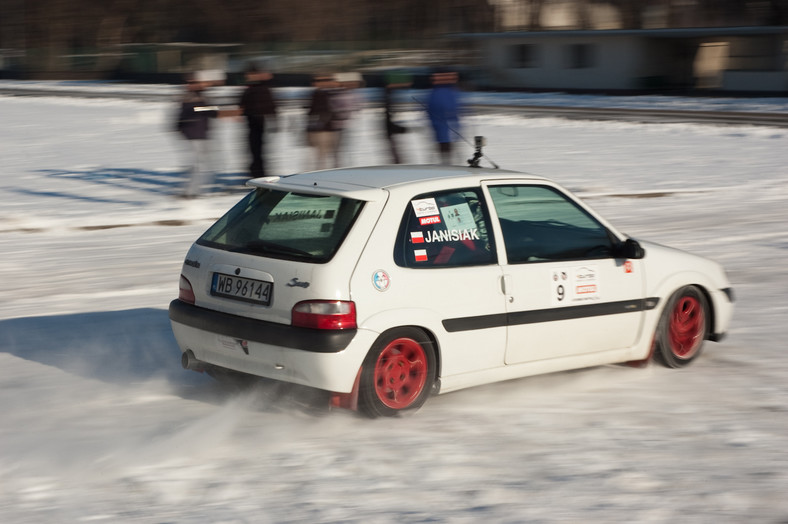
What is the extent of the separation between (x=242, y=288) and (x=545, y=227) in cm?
197

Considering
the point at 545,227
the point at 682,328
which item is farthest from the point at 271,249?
the point at 682,328

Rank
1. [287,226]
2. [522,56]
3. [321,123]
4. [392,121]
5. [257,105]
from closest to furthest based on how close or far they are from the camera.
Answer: [287,226] < [257,105] < [321,123] < [392,121] < [522,56]

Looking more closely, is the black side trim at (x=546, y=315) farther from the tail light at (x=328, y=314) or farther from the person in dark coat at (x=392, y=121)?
the person in dark coat at (x=392, y=121)

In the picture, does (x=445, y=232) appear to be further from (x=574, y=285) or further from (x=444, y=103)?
(x=444, y=103)

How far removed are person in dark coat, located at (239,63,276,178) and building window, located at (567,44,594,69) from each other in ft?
121

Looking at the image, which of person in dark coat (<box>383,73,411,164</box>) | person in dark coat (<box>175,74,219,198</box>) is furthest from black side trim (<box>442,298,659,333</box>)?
person in dark coat (<box>175,74,219,198</box>)

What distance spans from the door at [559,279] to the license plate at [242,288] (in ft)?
4.55

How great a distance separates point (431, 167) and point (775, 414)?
98.0 inches

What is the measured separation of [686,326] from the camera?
7418 millimetres

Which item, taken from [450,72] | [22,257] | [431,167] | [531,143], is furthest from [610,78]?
[431,167]

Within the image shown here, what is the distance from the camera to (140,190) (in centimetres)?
1819

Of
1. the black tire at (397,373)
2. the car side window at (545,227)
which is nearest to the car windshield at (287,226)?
the black tire at (397,373)

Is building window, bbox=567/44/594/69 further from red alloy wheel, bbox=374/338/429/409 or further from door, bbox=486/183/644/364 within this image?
red alloy wheel, bbox=374/338/429/409

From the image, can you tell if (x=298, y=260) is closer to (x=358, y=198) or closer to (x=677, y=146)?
(x=358, y=198)
